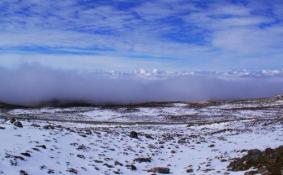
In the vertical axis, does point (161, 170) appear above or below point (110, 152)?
below

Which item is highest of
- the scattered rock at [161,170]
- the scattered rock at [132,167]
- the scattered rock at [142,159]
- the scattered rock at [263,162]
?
the scattered rock at [263,162]

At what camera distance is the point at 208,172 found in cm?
2072

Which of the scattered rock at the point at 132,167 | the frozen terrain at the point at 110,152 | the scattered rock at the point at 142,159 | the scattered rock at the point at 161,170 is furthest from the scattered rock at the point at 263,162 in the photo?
the scattered rock at the point at 142,159

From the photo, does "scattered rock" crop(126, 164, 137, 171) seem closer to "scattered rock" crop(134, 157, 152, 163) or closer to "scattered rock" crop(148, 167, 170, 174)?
"scattered rock" crop(148, 167, 170, 174)

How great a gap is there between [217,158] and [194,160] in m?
1.47

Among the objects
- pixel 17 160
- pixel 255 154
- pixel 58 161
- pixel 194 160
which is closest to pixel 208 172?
pixel 255 154

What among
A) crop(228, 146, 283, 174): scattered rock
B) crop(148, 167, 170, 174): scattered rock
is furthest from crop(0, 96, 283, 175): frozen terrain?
crop(228, 146, 283, 174): scattered rock

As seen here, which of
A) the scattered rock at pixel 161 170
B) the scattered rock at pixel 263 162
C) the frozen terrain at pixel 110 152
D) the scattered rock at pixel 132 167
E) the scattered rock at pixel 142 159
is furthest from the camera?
the scattered rock at pixel 142 159

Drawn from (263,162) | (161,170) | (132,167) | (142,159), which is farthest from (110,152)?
(263,162)

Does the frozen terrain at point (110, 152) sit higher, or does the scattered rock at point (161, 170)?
the frozen terrain at point (110, 152)

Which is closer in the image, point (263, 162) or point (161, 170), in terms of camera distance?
point (263, 162)

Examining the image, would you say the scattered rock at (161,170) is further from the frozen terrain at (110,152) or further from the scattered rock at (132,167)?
the scattered rock at (132,167)

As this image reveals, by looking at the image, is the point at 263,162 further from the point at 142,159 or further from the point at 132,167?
the point at 142,159

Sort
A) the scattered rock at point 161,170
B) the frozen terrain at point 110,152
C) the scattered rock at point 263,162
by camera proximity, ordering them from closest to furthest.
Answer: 1. the scattered rock at point 263,162
2. the frozen terrain at point 110,152
3. the scattered rock at point 161,170
